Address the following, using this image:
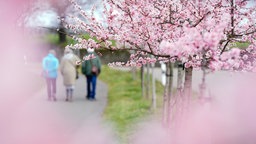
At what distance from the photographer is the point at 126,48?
5.38 m

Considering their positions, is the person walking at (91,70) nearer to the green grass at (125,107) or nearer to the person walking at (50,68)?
the green grass at (125,107)

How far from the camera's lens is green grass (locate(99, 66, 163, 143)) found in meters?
9.80

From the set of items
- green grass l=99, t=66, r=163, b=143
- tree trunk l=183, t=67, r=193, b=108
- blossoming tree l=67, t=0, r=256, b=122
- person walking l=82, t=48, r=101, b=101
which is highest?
blossoming tree l=67, t=0, r=256, b=122

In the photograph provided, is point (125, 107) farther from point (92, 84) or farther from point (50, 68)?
point (92, 84)

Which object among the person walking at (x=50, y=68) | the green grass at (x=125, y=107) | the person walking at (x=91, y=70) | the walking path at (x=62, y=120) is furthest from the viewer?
the person walking at (x=91, y=70)

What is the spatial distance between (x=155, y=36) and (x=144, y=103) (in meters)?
7.75

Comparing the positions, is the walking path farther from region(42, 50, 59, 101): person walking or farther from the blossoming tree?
the blossoming tree

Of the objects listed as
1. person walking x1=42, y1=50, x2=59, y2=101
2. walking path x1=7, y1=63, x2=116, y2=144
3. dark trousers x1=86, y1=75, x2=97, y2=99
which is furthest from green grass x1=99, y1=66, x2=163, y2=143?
person walking x1=42, y1=50, x2=59, y2=101

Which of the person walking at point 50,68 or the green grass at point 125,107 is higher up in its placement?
the person walking at point 50,68

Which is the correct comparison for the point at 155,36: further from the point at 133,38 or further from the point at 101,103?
the point at 101,103

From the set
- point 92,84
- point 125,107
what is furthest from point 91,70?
point 125,107

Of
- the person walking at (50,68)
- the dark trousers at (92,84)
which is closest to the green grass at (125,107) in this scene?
the dark trousers at (92,84)

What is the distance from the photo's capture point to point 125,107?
12.6 m

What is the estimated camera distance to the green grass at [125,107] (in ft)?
32.2
